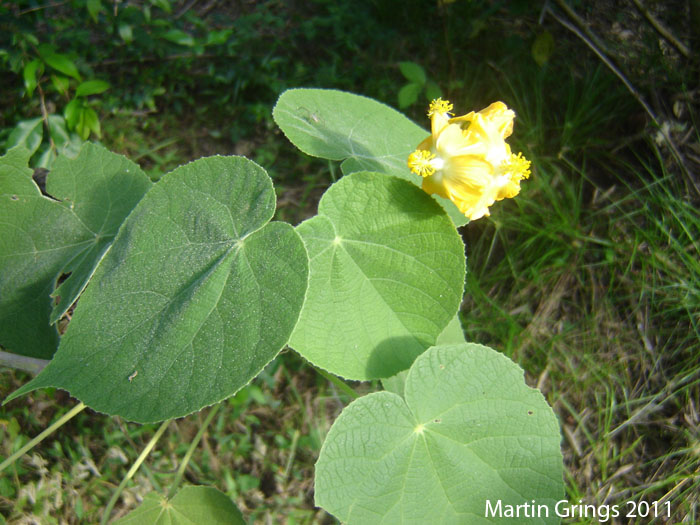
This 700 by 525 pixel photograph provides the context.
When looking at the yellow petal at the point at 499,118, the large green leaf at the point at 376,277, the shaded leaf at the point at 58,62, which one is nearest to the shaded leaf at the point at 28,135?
the shaded leaf at the point at 58,62

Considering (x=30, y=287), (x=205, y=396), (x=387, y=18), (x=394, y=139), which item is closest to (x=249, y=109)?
(x=387, y=18)

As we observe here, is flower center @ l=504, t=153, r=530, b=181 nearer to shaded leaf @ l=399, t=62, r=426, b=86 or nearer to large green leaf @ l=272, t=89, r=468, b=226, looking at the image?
large green leaf @ l=272, t=89, r=468, b=226

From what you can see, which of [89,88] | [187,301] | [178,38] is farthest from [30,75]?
[187,301]

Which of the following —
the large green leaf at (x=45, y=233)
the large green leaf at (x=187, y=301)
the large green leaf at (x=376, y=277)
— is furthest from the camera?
the large green leaf at (x=45, y=233)

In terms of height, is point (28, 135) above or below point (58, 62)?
below

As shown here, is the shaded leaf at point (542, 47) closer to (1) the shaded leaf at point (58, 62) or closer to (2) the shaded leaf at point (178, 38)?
(2) the shaded leaf at point (178, 38)

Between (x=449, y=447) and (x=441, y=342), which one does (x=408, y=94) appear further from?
(x=449, y=447)
